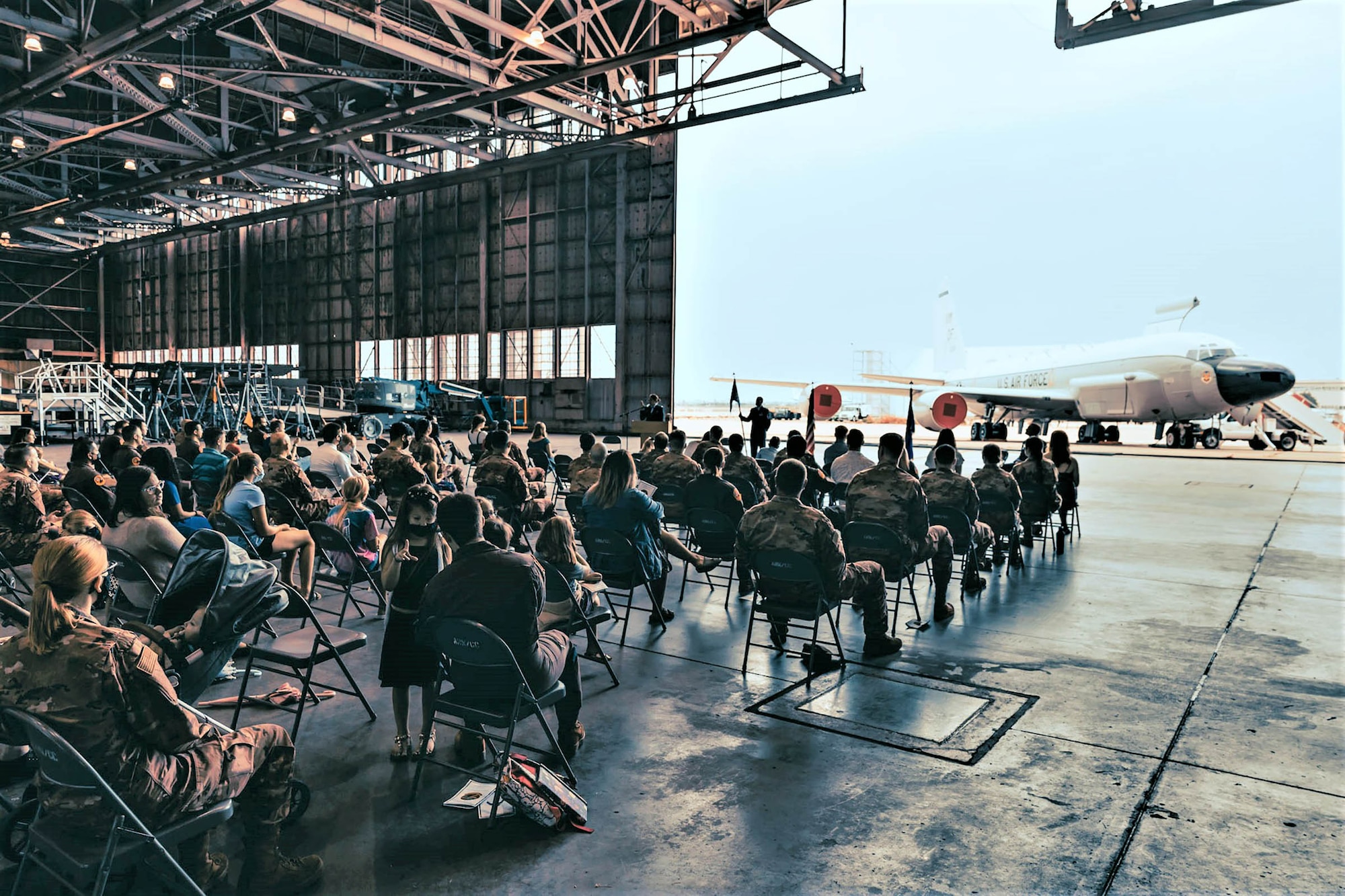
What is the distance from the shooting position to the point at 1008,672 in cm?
511

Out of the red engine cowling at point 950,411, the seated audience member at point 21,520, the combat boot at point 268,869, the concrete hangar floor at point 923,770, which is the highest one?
the red engine cowling at point 950,411

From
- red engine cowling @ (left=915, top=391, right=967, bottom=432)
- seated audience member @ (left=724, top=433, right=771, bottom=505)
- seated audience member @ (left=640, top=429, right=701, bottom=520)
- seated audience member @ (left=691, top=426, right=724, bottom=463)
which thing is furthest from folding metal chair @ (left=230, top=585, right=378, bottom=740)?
red engine cowling @ (left=915, top=391, right=967, bottom=432)

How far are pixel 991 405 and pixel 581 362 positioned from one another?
15.5 m

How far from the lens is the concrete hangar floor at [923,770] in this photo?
293cm

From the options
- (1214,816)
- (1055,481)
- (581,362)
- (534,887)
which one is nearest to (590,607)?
(534,887)

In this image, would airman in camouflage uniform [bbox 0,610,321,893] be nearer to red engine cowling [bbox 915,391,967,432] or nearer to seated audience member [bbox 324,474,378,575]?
seated audience member [bbox 324,474,378,575]

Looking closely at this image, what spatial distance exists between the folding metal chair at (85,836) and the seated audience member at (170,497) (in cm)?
273

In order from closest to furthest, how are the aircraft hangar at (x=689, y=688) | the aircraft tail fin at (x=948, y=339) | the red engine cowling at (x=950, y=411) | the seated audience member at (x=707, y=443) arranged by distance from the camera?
the aircraft hangar at (x=689, y=688) → the seated audience member at (x=707, y=443) → the red engine cowling at (x=950, y=411) → the aircraft tail fin at (x=948, y=339)

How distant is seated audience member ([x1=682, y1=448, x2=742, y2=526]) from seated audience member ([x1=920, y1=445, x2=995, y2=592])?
1.66 m

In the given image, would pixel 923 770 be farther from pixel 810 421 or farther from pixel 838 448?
pixel 810 421

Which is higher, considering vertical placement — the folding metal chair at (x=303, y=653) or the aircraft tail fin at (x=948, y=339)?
the aircraft tail fin at (x=948, y=339)

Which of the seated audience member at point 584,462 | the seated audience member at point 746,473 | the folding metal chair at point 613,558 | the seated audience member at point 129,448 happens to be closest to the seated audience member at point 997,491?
the seated audience member at point 746,473

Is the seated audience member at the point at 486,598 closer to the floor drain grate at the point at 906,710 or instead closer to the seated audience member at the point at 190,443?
the floor drain grate at the point at 906,710

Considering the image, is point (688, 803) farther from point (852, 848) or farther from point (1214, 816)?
point (1214, 816)
